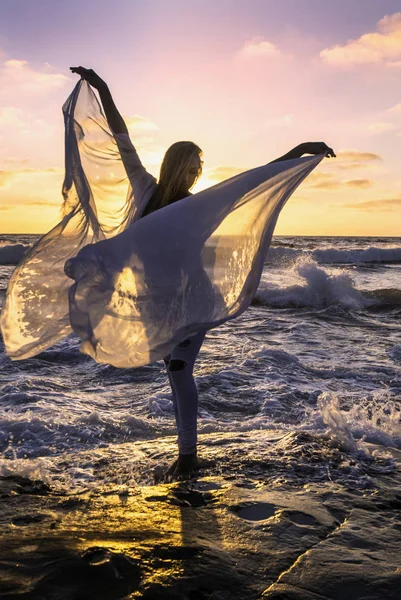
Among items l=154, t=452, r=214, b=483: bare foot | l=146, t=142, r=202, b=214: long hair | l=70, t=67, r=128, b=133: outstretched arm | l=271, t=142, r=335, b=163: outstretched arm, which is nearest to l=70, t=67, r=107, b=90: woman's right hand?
l=70, t=67, r=128, b=133: outstretched arm

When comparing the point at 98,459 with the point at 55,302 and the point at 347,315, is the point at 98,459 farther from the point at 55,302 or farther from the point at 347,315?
the point at 347,315

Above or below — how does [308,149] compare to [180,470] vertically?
above

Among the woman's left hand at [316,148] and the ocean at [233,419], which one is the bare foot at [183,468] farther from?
the woman's left hand at [316,148]

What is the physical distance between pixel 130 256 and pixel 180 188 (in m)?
0.73

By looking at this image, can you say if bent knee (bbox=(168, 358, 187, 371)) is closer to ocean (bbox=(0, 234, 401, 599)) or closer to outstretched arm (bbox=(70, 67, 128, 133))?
ocean (bbox=(0, 234, 401, 599))

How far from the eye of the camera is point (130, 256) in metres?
2.80

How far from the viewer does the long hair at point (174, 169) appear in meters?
3.28

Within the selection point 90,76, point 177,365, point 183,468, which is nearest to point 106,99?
point 90,76

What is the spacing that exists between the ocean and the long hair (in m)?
1.72

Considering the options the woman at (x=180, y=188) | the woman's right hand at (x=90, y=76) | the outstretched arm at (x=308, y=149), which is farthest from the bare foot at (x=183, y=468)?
the woman's right hand at (x=90, y=76)

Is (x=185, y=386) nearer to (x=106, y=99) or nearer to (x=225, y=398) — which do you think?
(x=106, y=99)

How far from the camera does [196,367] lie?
264 inches

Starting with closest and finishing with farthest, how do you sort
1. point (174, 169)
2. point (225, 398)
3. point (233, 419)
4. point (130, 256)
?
point (130, 256), point (174, 169), point (233, 419), point (225, 398)

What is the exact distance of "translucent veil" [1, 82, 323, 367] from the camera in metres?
2.74
